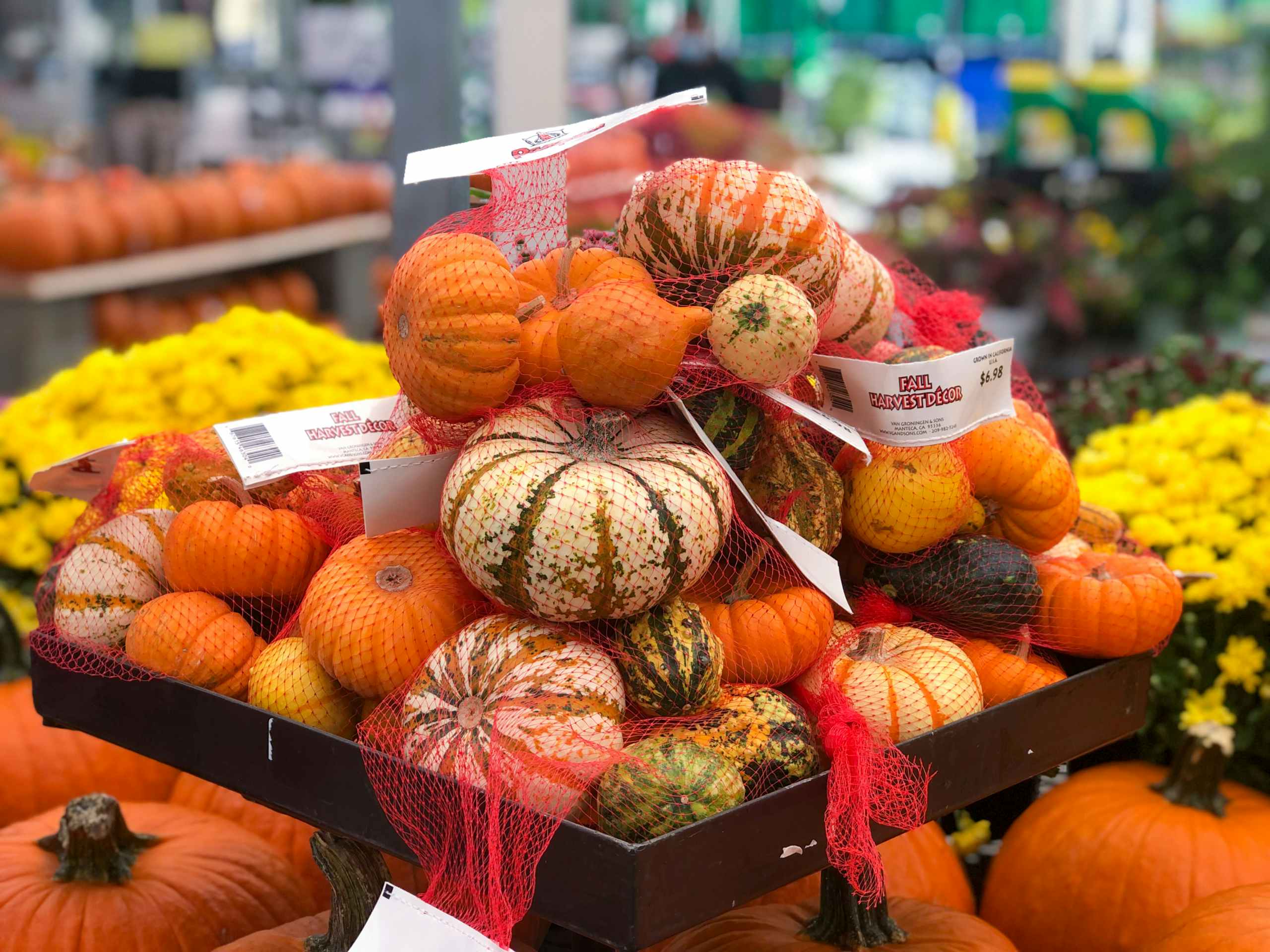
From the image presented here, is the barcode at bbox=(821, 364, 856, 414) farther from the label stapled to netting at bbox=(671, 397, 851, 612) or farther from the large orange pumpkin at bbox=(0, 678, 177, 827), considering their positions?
the large orange pumpkin at bbox=(0, 678, 177, 827)

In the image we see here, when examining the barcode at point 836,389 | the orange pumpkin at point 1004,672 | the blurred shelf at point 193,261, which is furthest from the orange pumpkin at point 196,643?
the blurred shelf at point 193,261

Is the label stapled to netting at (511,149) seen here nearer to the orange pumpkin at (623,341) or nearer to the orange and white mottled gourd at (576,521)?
the orange pumpkin at (623,341)

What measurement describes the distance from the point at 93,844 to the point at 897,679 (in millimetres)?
1120

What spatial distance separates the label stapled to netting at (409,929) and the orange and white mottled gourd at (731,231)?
0.69 m

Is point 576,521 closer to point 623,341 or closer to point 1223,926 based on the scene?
point 623,341

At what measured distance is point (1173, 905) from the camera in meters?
2.02

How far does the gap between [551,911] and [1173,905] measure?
1211 millimetres

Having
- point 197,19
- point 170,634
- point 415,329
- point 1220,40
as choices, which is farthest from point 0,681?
point 1220,40

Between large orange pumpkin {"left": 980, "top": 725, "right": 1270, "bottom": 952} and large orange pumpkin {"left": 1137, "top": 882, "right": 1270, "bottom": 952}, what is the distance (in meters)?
0.20

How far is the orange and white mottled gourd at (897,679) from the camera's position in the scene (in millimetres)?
1439

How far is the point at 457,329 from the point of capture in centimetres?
138

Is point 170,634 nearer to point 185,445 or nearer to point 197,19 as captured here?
point 185,445

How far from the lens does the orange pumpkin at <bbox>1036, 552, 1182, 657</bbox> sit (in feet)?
5.35

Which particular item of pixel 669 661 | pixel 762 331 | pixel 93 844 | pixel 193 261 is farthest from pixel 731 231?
pixel 193 261
